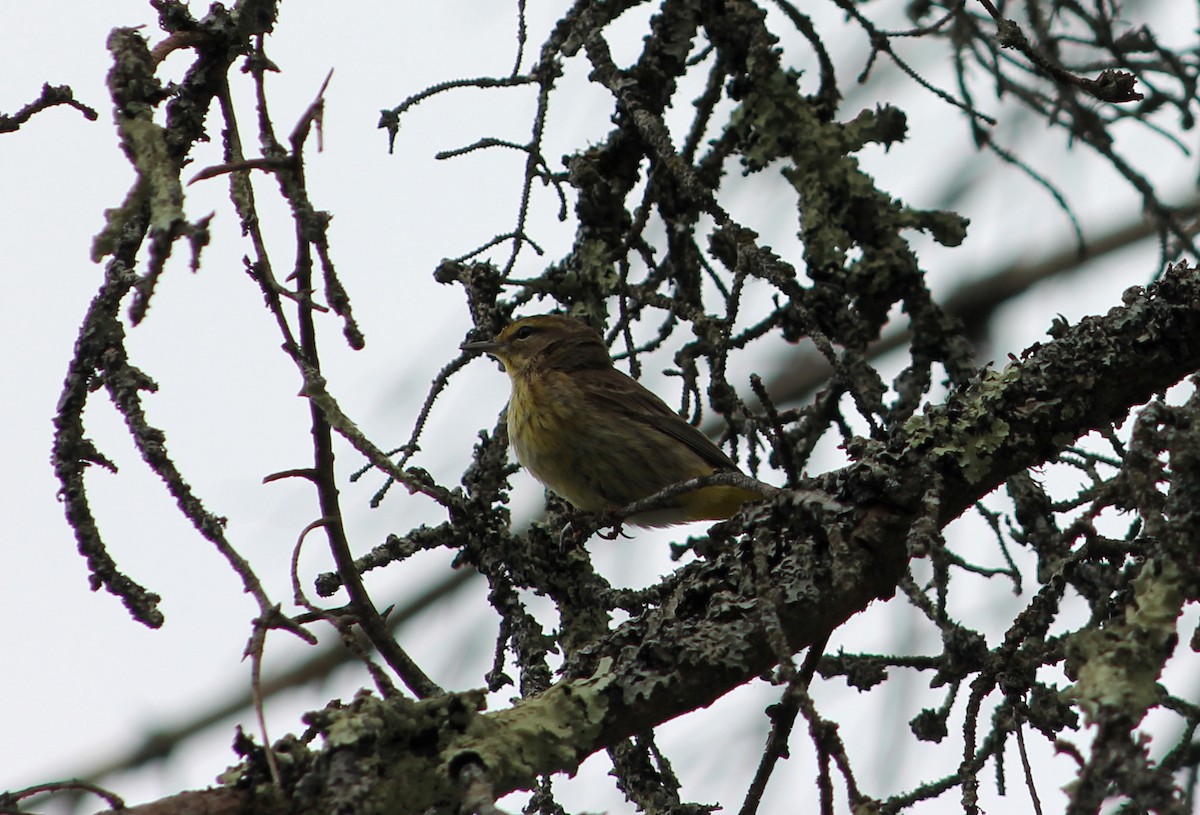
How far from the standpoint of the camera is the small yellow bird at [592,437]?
6.06 meters

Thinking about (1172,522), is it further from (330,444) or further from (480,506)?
(480,506)

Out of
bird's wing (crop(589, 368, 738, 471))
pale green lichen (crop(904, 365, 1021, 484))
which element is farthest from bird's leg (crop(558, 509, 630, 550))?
bird's wing (crop(589, 368, 738, 471))

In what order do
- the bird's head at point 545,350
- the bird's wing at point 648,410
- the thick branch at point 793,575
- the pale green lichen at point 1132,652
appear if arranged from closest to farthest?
1. the pale green lichen at point 1132,652
2. the thick branch at point 793,575
3. the bird's head at point 545,350
4. the bird's wing at point 648,410

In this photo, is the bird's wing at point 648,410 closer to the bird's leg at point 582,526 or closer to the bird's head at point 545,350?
the bird's head at point 545,350

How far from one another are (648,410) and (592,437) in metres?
0.49

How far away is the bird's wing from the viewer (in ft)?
21.2

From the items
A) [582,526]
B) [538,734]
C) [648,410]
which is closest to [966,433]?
[538,734]

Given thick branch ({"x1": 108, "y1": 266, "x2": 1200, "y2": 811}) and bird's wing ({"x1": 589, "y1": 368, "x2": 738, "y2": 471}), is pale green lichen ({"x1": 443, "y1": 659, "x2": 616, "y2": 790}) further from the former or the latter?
bird's wing ({"x1": 589, "y1": 368, "x2": 738, "y2": 471})

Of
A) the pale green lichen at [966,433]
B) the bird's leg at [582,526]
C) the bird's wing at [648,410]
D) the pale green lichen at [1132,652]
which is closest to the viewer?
the pale green lichen at [1132,652]

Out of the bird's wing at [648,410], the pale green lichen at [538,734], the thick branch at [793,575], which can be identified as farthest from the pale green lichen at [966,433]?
the bird's wing at [648,410]

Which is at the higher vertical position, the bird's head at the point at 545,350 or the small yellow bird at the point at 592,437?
the bird's head at the point at 545,350

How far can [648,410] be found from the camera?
21.4ft

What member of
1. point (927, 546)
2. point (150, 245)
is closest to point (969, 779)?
point (927, 546)

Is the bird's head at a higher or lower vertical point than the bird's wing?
higher
